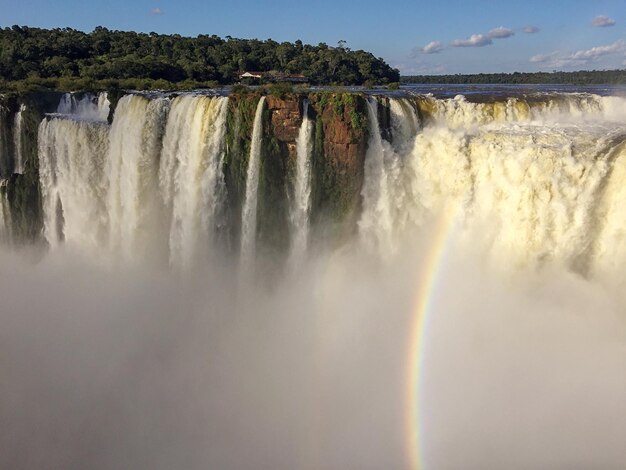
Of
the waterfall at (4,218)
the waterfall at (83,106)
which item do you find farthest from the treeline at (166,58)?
the waterfall at (4,218)

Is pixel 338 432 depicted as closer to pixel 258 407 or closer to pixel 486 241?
pixel 258 407

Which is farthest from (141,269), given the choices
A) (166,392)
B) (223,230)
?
(166,392)

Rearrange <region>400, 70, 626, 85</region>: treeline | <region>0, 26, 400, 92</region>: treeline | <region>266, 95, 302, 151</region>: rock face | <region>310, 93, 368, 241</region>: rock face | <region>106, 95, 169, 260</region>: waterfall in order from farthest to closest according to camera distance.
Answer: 1. <region>400, 70, 626, 85</region>: treeline
2. <region>0, 26, 400, 92</region>: treeline
3. <region>106, 95, 169, 260</region>: waterfall
4. <region>266, 95, 302, 151</region>: rock face
5. <region>310, 93, 368, 241</region>: rock face

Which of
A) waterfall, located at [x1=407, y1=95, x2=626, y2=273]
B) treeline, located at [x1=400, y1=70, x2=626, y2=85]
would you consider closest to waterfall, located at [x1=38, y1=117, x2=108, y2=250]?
waterfall, located at [x1=407, y1=95, x2=626, y2=273]

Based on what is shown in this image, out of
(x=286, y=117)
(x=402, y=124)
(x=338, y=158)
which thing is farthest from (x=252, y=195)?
(x=402, y=124)

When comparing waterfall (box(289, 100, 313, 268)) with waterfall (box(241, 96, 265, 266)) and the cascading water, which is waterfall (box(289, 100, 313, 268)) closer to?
waterfall (box(241, 96, 265, 266))

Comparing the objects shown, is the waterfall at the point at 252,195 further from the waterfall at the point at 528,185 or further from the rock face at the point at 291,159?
the waterfall at the point at 528,185

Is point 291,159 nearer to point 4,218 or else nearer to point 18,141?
point 18,141
